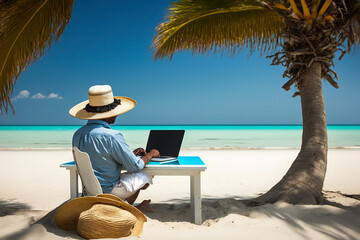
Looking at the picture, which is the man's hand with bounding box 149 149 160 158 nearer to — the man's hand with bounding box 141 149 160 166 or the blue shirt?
the man's hand with bounding box 141 149 160 166

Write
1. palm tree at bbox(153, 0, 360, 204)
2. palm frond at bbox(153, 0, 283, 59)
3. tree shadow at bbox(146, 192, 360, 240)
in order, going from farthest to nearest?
palm frond at bbox(153, 0, 283, 59)
palm tree at bbox(153, 0, 360, 204)
tree shadow at bbox(146, 192, 360, 240)

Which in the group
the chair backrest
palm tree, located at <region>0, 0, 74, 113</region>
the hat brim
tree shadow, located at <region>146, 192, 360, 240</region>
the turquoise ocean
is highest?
palm tree, located at <region>0, 0, 74, 113</region>

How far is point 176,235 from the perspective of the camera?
2844 millimetres

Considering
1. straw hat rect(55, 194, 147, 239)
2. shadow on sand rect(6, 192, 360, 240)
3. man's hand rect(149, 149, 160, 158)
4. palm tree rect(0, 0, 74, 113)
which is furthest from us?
palm tree rect(0, 0, 74, 113)

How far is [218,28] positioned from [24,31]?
2752 millimetres

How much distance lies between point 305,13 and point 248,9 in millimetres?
964

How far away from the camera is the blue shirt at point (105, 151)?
2.95 metres

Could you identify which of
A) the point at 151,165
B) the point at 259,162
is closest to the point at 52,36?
the point at 151,165

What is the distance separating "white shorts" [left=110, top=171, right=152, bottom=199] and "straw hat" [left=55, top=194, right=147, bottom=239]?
311 millimetres

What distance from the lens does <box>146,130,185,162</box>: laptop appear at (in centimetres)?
352

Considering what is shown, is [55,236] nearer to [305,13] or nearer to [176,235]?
[176,235]

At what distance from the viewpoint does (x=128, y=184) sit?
3.12 m

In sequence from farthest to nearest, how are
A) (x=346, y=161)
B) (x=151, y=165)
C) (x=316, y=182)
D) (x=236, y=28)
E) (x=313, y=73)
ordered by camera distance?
(x=346, y=161), (x=236, y=28), (x=313, y=73), (x=316, y=182), (x=151, y=165)

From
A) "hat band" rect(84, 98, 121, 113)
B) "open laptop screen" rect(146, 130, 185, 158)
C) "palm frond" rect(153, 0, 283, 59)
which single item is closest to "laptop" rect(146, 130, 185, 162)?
"open laptop screen" rect(146, 130, 185, 158)
